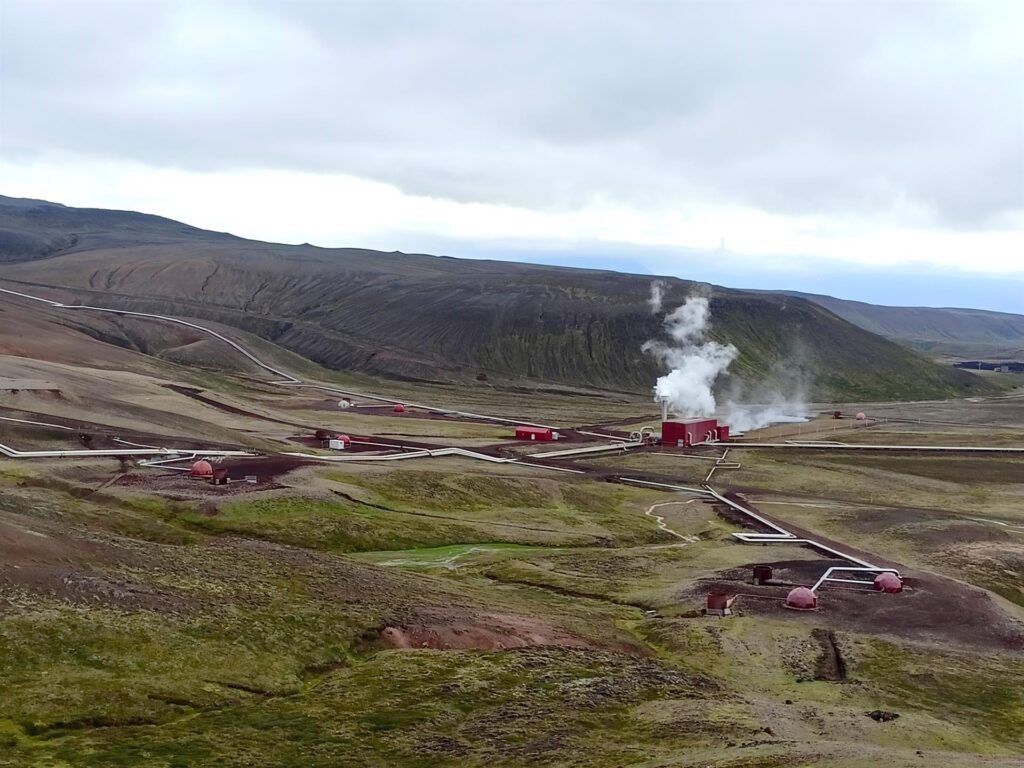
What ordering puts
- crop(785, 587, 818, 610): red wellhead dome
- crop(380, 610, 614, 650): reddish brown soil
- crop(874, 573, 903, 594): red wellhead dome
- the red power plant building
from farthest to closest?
the red power plant building < crop(874, 573, 903, 594): red wellhead dome < crop(785, 587, 818, 610): red wellhead dome < crop(380, 610, 614, 650): reddish brown soil

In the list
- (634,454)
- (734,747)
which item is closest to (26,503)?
(734,747)

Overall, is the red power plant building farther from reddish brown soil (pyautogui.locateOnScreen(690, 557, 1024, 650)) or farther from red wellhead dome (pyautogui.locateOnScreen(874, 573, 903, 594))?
red wellhead dome (pyautogui.locateOnScreen(874, 573, 903, 594))

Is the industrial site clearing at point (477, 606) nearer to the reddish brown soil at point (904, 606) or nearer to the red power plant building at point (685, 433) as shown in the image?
the reddish brown soil at point (904, 606)

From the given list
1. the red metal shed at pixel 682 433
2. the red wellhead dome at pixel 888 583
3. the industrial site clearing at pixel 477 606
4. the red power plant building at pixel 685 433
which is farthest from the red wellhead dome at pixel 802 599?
the red metal shed at pixel 682 433

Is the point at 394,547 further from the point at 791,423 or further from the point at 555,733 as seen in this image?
the point at 791,423

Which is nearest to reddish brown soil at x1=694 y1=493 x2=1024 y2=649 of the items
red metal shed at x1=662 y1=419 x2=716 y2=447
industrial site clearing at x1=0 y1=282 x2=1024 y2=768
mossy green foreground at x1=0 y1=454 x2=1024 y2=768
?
industrial site clearing at x1=0 y1=282 x2=1024 y2=768

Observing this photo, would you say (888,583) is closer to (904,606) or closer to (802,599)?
(904,606)
